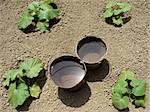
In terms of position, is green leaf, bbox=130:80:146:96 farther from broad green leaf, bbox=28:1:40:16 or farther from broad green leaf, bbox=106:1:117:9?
broad green leaf, bbox=28:1:40:16

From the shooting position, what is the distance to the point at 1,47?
14.6ft

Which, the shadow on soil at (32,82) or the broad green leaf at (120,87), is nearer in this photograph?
the broad green leaf at (120,87)

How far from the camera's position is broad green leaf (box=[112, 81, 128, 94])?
150 inches

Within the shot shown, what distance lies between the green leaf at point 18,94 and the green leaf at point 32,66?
0.14 metres

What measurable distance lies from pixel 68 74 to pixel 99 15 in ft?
3.05

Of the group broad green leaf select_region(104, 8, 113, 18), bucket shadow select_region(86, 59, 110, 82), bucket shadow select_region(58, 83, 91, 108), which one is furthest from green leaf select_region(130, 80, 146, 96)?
broad green leaf select_region(104, 8, 113, 18)

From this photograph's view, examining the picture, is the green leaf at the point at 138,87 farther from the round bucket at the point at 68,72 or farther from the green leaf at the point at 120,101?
the round bucket at the point at 68,72

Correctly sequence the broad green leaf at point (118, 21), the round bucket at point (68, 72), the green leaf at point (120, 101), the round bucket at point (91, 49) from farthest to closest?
the broad green leaf at point (118, 21), the round bucket at point (91, 49), the round bucket at point (68, 72), the green leaf at point (120, 101)

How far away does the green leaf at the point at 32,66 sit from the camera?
4039 millimetres

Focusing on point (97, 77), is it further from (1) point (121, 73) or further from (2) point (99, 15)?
(2) point (99, 15)

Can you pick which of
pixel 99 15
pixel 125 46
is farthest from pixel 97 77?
pixel 99 15

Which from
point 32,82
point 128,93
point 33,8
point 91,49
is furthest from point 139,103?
point 33,8

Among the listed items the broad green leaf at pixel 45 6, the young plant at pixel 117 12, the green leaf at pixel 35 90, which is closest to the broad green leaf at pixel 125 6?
the young plant at pixel 117 12

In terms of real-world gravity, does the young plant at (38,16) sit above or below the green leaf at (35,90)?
above
